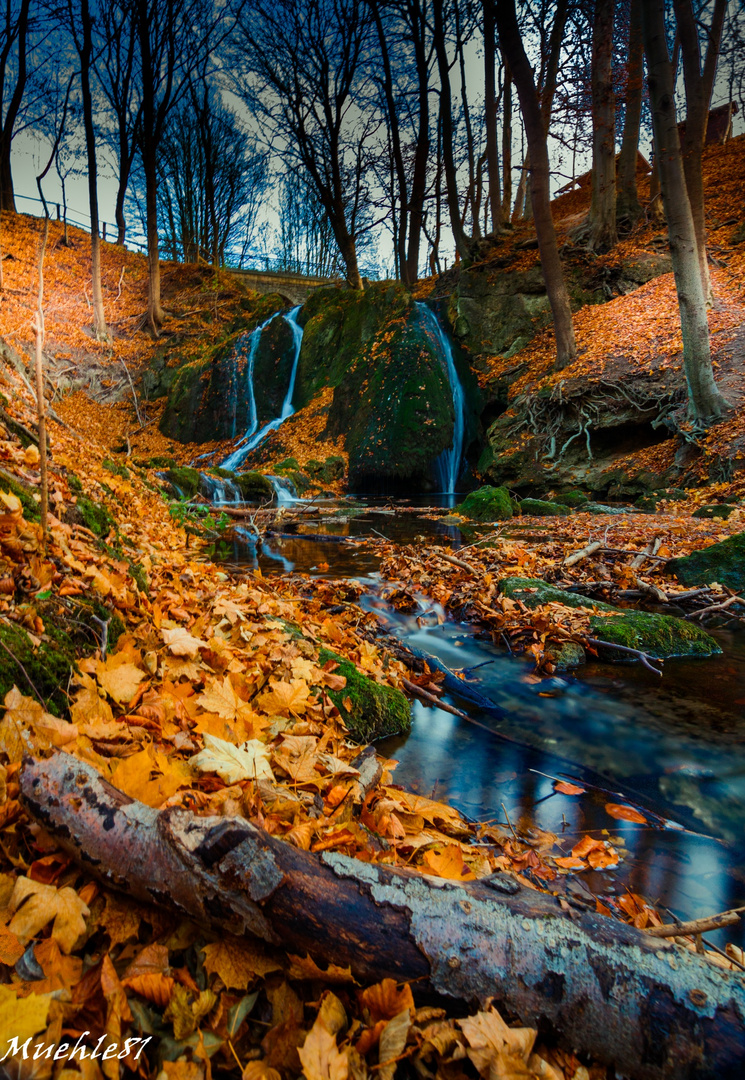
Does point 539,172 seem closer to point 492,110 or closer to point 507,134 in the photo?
point 492,110

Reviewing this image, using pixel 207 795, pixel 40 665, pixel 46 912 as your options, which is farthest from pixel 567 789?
pixel 40 665

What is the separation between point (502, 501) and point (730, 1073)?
9.46 meters

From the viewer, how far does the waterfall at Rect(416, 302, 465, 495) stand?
14.7m

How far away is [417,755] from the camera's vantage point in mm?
2682

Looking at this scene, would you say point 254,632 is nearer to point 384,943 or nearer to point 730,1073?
point 384,943

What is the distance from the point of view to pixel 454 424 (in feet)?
49.1

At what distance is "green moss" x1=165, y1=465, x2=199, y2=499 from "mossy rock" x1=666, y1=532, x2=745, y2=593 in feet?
28.9

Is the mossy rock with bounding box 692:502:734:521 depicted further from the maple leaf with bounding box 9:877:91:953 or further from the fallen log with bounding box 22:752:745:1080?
the maple leaf with bounding box 9:877:91:953

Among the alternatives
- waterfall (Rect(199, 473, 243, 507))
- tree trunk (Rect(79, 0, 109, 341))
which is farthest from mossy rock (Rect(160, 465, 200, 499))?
tree trunk (Rect(79, 0, 109, 341))

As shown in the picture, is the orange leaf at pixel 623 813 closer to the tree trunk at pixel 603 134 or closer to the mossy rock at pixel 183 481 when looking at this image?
the mossy rock at pixel 183 481

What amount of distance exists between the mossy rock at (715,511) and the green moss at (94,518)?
25.1 feet

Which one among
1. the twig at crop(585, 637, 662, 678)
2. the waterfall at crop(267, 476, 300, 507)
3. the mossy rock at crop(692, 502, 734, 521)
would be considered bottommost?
the twig at crop(585, 637, 662, 678)

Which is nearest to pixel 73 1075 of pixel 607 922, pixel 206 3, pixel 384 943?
pixel 384 943

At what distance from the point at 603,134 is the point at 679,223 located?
6964 mm
